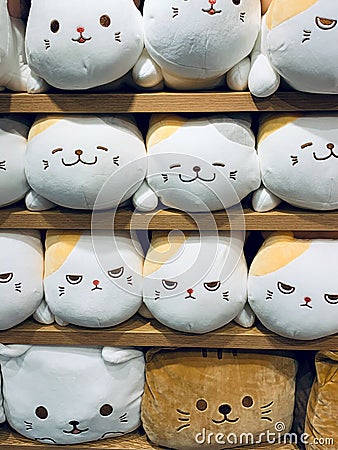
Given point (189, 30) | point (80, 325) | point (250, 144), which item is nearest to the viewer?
point (189, 30)

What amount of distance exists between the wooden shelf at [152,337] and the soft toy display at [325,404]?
0.07 m

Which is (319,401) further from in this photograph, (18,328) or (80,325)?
(18,328)

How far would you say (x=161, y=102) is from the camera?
112 cm

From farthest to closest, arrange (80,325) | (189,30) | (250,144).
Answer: (80,325), (250,144), (189,30)

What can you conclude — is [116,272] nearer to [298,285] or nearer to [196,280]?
[196,280]

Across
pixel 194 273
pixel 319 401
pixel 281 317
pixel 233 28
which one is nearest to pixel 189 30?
pixel 233 28

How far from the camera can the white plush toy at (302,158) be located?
1.10m

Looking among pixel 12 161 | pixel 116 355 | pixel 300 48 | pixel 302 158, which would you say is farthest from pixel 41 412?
pixel 300 48

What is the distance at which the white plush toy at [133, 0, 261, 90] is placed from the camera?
1027 millimetres

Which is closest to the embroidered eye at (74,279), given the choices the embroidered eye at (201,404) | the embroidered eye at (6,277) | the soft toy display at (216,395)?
the embroidered eye at (6,277)

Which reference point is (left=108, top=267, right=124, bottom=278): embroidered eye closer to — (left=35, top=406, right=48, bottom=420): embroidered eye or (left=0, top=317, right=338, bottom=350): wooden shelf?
(left=0, top=317, right=338, bottom=350): wooden shelf

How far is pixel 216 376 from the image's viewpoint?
130cm

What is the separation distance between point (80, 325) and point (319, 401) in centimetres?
52

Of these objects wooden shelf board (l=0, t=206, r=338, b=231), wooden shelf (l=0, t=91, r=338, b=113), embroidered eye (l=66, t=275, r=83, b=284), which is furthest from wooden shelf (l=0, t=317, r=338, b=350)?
wooden shelf (l=0, t=91, r=338, b=113)
